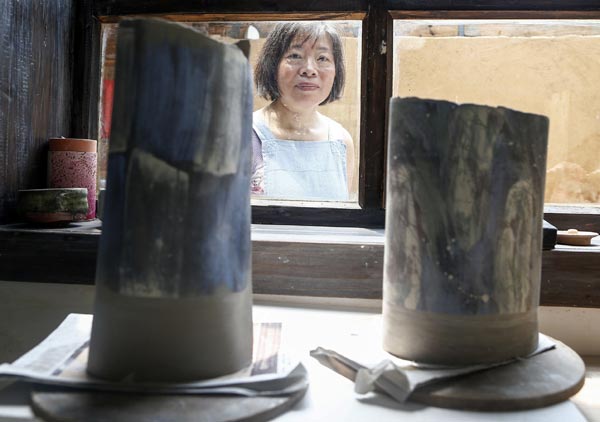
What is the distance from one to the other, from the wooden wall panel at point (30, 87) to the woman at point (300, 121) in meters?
0.57

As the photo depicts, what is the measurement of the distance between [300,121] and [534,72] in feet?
2.28

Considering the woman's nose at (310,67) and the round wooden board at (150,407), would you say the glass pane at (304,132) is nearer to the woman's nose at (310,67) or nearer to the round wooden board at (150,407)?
the woman's nose at (310,67)

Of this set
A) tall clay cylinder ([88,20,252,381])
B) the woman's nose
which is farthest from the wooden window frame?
tall clay cylinder ([88,20,252,381])

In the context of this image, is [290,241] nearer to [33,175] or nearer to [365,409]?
[365,409]

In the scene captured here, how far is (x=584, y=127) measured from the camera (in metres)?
1.66

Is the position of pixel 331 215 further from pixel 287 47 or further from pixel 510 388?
pixel 510 388

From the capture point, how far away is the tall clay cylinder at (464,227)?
94 cm

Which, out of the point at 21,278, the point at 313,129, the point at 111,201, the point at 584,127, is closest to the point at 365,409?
the point at 111,201

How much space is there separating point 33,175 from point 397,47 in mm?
1074

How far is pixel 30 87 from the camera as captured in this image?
1.53m

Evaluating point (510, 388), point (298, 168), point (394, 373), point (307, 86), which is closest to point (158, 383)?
point (394, 373)

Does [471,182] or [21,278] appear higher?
[471,182]

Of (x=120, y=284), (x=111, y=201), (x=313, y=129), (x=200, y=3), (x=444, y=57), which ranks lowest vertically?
(x=120, y=284)

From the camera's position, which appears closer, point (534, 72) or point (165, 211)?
point (165, 211)
